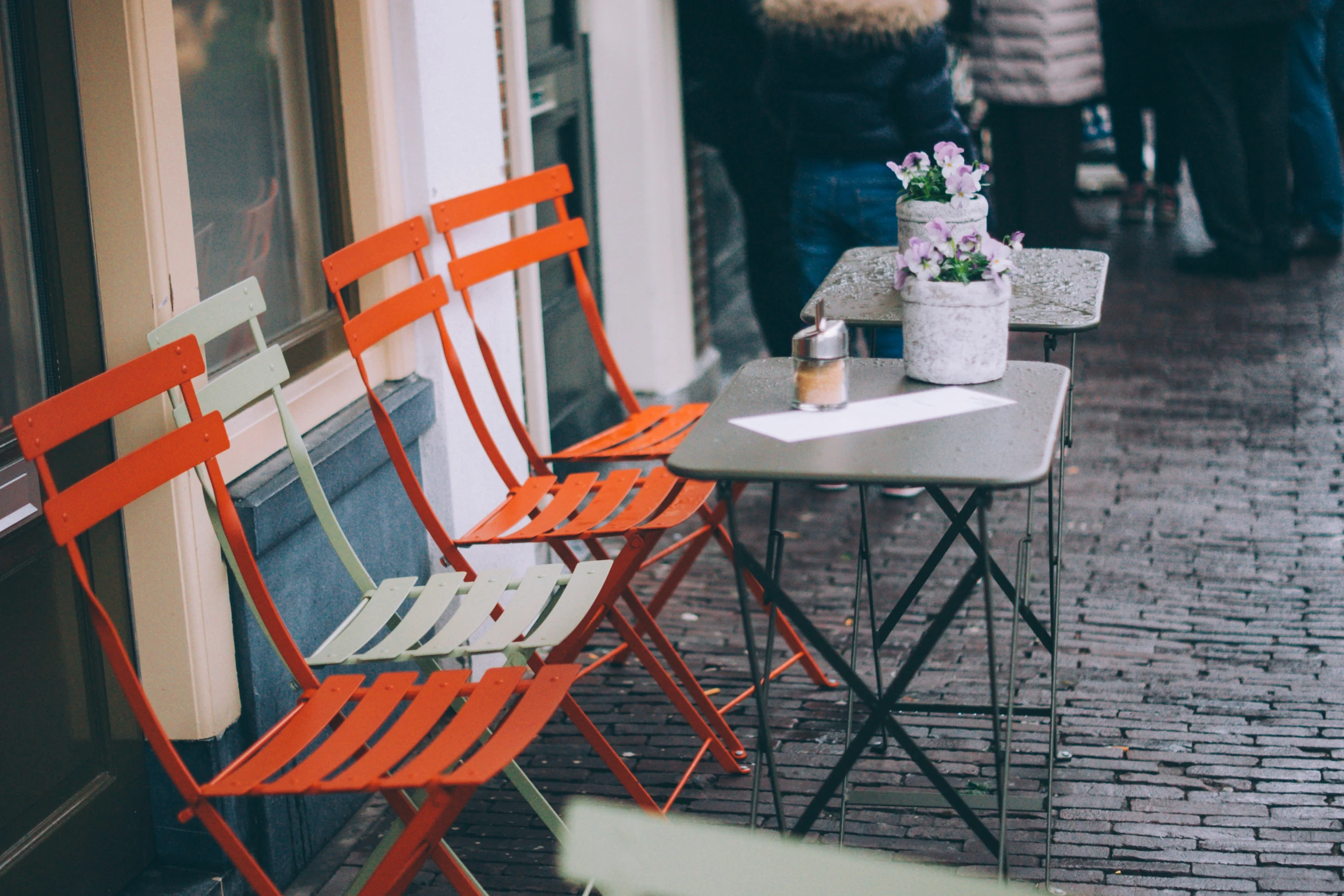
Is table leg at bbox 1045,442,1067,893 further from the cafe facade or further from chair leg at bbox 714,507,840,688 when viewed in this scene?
the cafe facade

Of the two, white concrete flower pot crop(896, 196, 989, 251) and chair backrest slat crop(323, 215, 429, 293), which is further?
chair backrest slat crop(323, 215, 429, 293)

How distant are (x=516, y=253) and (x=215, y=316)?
1256 mm

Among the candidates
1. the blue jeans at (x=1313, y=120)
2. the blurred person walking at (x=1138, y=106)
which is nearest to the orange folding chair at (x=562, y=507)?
the blurred person walking at (x=1138, y=106)

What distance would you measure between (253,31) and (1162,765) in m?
2.68

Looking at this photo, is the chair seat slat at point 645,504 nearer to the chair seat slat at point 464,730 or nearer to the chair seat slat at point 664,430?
the chair seat slat at point 664,430

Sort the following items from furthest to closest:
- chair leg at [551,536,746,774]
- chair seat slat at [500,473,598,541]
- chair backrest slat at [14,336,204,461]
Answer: chair seat slat at [500,473,598,541] < chair leg at [551,536,746,774] < chair backrest slat at [14,336,204,461]

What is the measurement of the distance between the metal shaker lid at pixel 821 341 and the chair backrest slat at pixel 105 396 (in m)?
1.06

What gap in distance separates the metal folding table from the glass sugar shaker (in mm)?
69

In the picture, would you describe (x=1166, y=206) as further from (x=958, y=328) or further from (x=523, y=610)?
(x=523, y=610)

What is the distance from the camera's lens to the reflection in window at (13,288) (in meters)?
2.71

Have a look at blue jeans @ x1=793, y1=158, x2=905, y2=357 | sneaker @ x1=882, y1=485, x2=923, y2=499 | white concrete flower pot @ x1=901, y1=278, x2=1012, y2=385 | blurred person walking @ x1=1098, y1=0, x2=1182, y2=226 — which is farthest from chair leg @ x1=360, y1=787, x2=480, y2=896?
blurred person walking @ x1=1098, y1=0, x2=1182, y2=226

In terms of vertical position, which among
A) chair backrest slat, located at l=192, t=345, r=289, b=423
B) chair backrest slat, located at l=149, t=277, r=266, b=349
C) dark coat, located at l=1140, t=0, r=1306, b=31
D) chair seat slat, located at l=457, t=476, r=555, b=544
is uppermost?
dark coat, located at l=1140, t=0, r=1306, b=31

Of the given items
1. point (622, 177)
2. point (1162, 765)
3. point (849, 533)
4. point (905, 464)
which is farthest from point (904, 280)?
point (622, 177)

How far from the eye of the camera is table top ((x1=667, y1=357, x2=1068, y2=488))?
239cm
